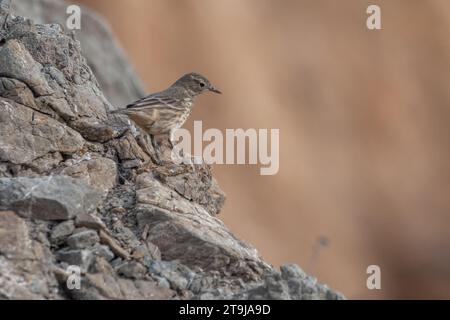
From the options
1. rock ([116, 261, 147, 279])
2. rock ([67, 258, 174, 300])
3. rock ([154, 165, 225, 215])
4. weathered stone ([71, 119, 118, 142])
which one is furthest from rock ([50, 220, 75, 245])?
weathered stone ([71, 119, 118, 142])

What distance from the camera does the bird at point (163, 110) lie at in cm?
1041

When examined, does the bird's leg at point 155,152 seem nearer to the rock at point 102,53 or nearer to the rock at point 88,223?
the rock at point 88,223

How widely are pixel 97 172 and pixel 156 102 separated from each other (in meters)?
1.67

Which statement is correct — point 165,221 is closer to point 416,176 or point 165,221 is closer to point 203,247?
point 203,247

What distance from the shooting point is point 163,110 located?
10.7 m

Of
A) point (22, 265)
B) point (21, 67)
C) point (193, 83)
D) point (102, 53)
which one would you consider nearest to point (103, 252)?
point (22, 265)

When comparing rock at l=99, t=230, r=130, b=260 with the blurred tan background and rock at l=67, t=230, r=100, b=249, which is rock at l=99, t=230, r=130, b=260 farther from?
the blurred tan background

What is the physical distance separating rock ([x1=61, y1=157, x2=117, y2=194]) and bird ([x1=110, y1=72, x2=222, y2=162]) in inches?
36.3

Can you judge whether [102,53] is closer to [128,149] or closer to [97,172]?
[128,149]

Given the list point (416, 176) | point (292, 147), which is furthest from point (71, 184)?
point (416, 176)

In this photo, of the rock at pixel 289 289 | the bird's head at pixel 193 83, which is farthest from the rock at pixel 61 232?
the bird's head at pixel 193 83

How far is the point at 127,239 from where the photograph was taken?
852cm

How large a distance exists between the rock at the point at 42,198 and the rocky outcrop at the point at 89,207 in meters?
0.01
